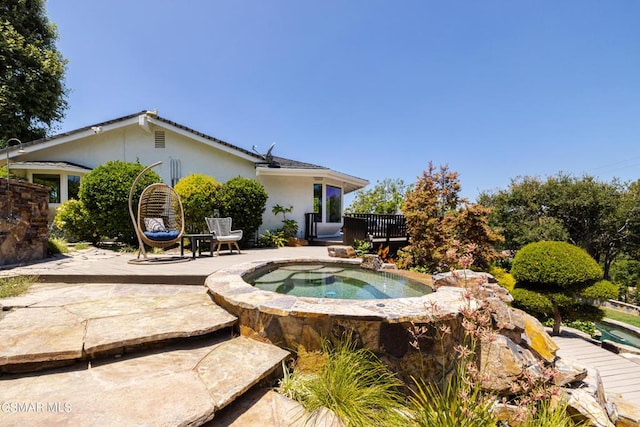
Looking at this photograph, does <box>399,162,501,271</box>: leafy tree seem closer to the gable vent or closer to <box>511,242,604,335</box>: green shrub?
<box>511,242,604,335</box>: green shrub

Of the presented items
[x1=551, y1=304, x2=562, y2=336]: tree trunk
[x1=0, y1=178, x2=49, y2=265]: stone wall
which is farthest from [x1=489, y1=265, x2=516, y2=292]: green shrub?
[x1=0, y1=178, x2=49, y2=265]: stone wall

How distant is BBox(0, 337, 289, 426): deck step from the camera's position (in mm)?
1307

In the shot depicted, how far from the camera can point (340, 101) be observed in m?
12.9

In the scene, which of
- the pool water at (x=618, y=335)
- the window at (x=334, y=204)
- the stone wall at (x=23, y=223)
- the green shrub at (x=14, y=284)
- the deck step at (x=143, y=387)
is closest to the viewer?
the deck step at (x=143, y=387)

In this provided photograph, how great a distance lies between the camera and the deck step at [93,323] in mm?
1732

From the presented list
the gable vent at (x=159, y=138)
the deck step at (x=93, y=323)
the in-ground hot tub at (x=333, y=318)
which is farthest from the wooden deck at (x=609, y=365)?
the gable vent at (x=159, y=138)

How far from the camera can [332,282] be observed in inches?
169

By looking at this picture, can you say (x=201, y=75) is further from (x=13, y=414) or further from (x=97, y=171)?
(x=13, y=414)

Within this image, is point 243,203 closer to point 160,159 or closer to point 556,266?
point 160,159

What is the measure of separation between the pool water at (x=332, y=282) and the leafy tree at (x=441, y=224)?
7.79 ft

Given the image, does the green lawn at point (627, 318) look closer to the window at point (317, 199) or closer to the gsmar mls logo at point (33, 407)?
the window at point (317, 199)

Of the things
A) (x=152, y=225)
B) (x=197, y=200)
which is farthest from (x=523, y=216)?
(x=152, y=225)

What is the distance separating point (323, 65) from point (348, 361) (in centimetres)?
1108

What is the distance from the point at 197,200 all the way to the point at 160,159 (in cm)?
357
